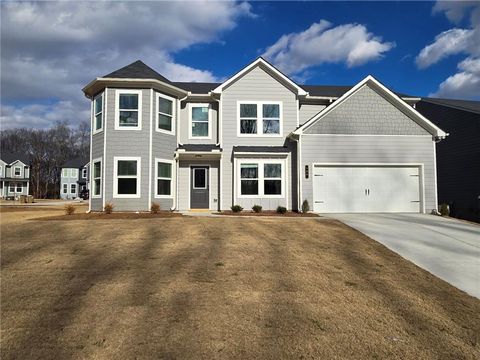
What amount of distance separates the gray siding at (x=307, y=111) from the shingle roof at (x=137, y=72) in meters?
6.83

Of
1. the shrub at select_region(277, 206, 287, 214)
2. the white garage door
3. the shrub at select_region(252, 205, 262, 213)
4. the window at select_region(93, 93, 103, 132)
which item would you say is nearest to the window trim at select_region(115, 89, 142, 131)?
the window at select_region(93, 93, 103, 132)

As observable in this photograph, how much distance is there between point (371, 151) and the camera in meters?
17.4

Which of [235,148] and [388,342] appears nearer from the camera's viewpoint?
[388,342]

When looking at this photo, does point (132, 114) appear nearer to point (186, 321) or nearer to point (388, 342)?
point (186, 321)

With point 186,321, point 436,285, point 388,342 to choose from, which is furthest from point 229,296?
point 436,285

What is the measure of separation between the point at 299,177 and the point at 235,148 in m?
3.17

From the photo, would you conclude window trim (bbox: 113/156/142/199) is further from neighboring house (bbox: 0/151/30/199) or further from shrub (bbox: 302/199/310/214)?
neighboring house (bbox: 0/151/30/199)

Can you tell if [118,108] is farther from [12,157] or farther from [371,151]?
[12,157]

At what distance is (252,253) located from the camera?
27.6ft

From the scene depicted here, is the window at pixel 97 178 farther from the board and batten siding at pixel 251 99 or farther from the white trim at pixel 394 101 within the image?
the white trim at pixel 394 101

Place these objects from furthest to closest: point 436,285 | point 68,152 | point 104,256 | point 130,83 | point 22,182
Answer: point 68,152 → point 22,182 → point 130,83 → point 104,256 → point 436,285

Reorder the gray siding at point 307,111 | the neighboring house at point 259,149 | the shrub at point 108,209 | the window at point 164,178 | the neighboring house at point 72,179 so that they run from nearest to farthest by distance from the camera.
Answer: the shrub at point 108,209, the neighboring house at point 259,149, the window at point 164,178, the gray siding at point 307,111, the neighboring house at point 72,179

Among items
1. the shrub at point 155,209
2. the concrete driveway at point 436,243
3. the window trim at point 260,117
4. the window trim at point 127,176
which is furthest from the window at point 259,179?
the concrete driveway at point 436,243

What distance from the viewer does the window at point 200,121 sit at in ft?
61.8
